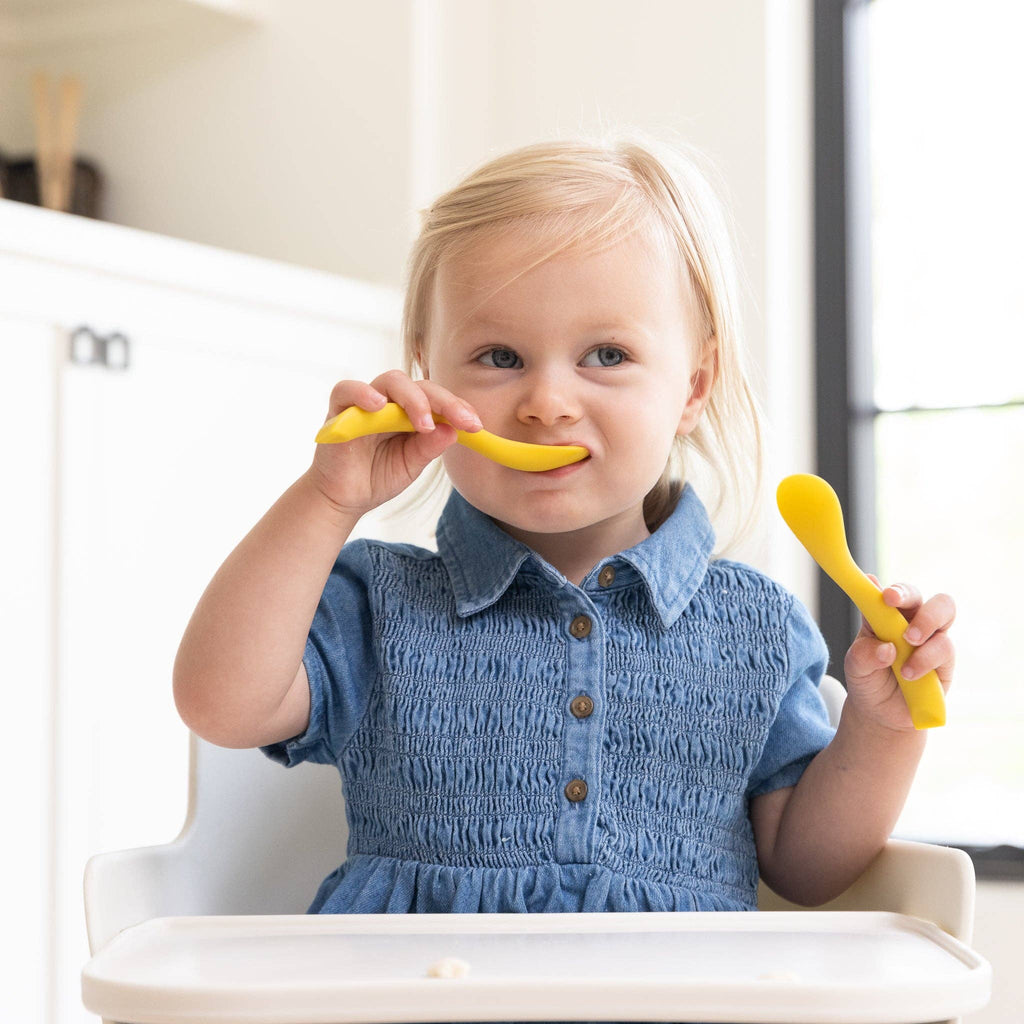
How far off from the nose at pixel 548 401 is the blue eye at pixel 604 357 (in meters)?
0.03

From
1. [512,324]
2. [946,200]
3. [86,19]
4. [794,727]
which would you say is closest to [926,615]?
[794,727]

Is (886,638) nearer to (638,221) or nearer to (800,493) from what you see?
(800,493)

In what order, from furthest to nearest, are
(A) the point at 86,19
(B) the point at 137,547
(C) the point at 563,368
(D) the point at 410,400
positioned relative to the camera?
(A) the point at 86,19, (B) the point at 137,547, (C) the point at 563,368, (D) the point at 410,400

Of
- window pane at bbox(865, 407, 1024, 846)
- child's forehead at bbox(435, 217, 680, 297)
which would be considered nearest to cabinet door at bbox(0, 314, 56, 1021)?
child's forehead at bbox(435, 217, 680, 297)

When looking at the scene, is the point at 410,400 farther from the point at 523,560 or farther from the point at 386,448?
the point at 523,560

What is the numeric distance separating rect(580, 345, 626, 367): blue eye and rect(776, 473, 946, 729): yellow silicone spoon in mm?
164

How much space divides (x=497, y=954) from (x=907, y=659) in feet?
0.95

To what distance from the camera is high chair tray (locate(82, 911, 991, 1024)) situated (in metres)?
0.49

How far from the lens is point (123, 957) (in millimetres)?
584

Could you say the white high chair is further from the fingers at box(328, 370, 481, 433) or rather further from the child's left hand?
the fingers at box(328, 370, 481, 433)

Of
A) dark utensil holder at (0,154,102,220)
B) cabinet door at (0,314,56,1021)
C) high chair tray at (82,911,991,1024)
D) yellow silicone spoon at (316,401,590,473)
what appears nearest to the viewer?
high chair tray at (82,911,991,1024)

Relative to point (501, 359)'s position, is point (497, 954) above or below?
below

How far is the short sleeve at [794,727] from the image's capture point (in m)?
0.86

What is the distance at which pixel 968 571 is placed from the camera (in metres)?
1.78
